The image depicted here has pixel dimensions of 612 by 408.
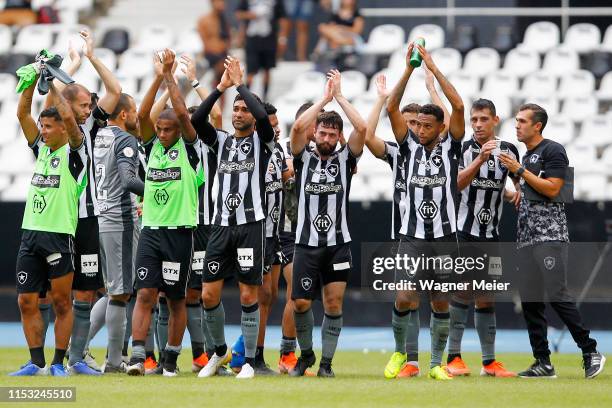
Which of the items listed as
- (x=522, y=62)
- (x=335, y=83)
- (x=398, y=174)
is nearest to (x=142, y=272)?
(x=335, y=83)

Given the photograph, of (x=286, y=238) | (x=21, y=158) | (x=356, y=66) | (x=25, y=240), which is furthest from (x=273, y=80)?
(x=25, y=240)

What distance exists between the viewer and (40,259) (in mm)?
10703

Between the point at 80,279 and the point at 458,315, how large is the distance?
3.41 metres

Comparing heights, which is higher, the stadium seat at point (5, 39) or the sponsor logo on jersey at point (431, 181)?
the stadium seat at point (5, 39)

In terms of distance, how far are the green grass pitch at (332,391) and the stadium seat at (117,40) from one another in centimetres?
1135

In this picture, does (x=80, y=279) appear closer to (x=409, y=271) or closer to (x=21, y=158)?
(x=409, y=271)

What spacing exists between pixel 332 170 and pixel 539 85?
974 centimetres

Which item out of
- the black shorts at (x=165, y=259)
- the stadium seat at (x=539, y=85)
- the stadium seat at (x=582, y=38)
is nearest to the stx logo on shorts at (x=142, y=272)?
the black shorts at (x=165, y=259)

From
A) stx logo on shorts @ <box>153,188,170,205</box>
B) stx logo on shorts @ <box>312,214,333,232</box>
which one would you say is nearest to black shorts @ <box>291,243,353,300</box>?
stx logo on shorts @ <box>312,214,333,232</box>

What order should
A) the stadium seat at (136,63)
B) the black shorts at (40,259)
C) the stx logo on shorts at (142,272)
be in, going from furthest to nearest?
the stadium seat at (136,63)
the stx logo on shorts at (142,272)
the black shorts at (40,259)

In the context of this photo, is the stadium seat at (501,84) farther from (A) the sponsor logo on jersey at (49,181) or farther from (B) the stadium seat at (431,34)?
(A) the sponsor logo on jersey at (49,181)

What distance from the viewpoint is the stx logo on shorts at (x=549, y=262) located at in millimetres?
11250

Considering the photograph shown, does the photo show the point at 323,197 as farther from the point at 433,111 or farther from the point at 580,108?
the point at 580,108

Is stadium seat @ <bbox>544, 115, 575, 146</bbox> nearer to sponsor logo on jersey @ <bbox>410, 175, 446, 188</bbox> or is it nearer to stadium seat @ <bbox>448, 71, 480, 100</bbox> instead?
stadium seat @ <bbox>448, 71, 480, 100</bbox>
